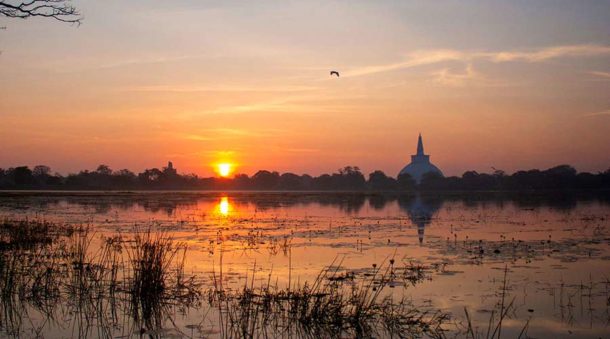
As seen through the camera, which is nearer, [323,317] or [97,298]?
[323,317]

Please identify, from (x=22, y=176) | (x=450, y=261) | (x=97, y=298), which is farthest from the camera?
(x=22, y=176)

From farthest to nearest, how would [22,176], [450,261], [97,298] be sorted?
[22,176], [450,261], [97,298]

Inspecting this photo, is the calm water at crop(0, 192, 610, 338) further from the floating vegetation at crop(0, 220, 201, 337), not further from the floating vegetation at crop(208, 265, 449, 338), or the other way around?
the floating vegetation at crop(208, 265, 449, 338)

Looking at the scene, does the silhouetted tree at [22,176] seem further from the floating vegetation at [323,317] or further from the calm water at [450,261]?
the floating vegetation at [323,317]

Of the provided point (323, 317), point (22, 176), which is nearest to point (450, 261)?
point (323, 317)

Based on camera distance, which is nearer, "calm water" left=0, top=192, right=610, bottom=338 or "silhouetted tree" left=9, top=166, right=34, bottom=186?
"calm water" left=0, top=192, right=610, bottom=338

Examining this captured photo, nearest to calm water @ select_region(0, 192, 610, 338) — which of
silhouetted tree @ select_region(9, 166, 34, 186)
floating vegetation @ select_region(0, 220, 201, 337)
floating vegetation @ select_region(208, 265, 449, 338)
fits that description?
floating vegetation @ select_region(0, 220, 201, 337)

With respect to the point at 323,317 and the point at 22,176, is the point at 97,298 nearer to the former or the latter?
the point at 323,317

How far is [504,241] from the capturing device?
23844 millimetres

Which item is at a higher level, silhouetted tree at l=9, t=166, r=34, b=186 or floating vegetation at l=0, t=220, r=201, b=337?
silhouetted tree at l=9, t=166, r=34, b=186

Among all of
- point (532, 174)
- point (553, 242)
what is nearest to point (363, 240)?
Answer: point (553, 242)

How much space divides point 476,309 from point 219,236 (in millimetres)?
15976

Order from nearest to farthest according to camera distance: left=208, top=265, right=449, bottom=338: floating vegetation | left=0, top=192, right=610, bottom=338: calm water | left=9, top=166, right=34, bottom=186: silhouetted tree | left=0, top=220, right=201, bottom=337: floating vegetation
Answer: left=208, top=265, right=449, bottom=338: floating vegetation → left=0, top=220, right=201, bottom=337: floating vegetation → left=0, top=192, right=610, bottom=338: calm water → left=9, top=166, right=34, bottom=186: silhouetted tree

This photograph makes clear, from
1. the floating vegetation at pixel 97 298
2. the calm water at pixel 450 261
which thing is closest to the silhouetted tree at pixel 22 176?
the calm water at pixel 450 261
